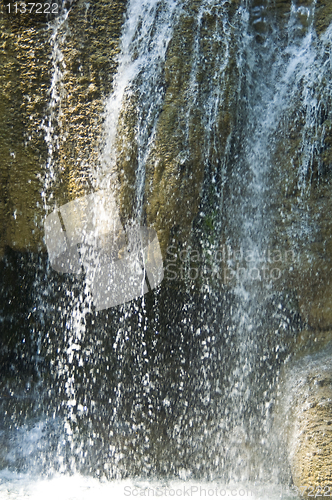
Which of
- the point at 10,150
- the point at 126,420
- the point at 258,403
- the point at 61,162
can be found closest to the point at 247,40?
the point at 61,162

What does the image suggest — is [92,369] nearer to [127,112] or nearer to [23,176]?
[23,176]

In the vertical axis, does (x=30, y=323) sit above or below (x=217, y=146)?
below

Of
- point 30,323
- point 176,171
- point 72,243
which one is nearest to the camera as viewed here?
point 176,171

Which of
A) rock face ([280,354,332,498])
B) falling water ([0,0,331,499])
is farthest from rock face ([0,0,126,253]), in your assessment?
rock face ([280,354,332,498])

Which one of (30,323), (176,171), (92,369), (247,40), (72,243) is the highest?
(247,40)

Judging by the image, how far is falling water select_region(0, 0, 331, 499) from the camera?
2650 millimetres

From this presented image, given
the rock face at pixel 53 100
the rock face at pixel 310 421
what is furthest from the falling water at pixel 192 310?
the rock face at pixel 310 421

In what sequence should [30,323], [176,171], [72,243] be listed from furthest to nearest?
[30,323]
[72,243]
[176,171]

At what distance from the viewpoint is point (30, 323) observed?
3113mm

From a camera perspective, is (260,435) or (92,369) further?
(92,369)

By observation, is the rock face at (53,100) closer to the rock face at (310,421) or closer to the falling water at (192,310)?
the falling water at (192,310)

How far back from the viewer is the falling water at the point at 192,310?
2.65 metres

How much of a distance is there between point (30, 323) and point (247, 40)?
2.17 meters

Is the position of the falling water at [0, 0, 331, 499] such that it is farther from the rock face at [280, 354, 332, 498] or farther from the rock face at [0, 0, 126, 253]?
the rock face at [280, 354, 332, 498]
